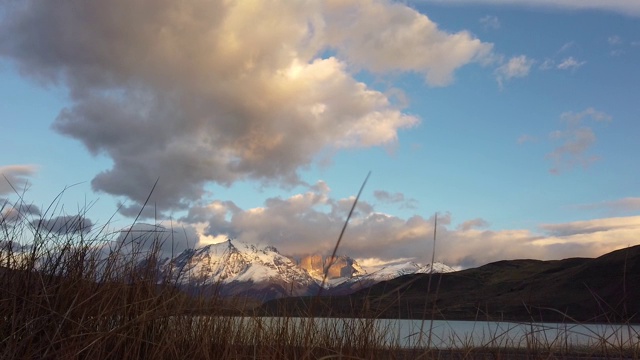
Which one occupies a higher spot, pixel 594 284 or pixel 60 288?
pixel 594 284

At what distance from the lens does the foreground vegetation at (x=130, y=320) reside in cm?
427

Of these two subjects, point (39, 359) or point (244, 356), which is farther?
point (244, 356)

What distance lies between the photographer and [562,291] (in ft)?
436

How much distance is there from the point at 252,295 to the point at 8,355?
3922 mm

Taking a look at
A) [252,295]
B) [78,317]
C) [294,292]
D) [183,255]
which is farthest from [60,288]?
[252,295]

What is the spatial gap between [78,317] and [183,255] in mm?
2053

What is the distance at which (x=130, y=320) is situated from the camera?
452cm

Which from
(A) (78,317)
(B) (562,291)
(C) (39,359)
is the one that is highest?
(B) (562,291)

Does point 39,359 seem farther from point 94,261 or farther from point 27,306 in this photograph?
point 94,261

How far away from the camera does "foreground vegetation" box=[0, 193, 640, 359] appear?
4266 millimetres

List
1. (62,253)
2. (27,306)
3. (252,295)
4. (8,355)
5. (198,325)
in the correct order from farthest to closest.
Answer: (252,295) → (198,325) → (62,253) → (27,306) → (8,355)

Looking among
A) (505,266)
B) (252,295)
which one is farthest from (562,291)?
(252,295)

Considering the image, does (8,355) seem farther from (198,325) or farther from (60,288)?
(198,325)

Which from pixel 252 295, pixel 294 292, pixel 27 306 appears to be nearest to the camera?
pixel 27 306
